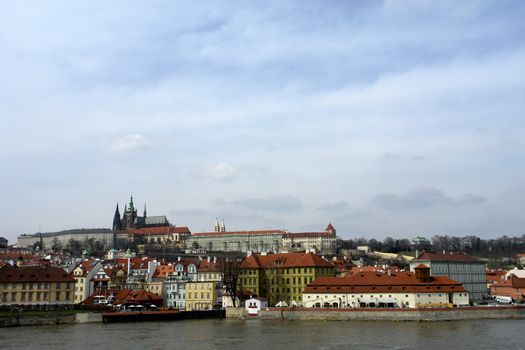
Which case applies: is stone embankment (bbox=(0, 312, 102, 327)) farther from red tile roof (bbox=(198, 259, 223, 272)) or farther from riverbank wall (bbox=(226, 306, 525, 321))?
red tile roof (bbox=(198, 259, 223, 272))

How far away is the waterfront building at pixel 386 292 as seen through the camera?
72.4m

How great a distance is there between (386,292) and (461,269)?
26.0 meters

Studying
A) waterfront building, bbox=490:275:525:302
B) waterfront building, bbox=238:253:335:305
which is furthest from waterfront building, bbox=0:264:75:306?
waterfront building, bbox=490:275:525:302

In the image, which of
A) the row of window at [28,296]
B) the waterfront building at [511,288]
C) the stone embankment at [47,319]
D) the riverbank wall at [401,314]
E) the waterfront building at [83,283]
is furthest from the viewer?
the waterfront building at [511,288]

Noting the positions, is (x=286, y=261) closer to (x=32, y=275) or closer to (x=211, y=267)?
(x=211, y=267)

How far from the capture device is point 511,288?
98.0 m

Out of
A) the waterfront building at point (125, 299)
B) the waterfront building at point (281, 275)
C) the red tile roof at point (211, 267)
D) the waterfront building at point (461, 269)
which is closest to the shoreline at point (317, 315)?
the waterfront building at point (125, 299)

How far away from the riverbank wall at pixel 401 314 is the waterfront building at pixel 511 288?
27580 millimetres

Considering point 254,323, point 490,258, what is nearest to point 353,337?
point 254,323

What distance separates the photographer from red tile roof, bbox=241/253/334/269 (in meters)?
88.3

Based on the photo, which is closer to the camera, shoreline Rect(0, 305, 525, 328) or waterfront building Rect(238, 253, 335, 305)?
shoreline Rect(0, 305, 525, 328)

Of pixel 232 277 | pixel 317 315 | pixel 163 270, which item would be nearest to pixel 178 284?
pixel 163 270

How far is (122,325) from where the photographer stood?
65000 mm

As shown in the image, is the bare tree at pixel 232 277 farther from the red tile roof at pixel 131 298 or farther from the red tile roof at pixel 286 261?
the red tile roof at pixel 131 298
